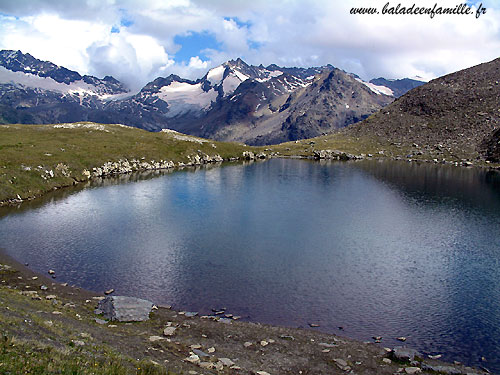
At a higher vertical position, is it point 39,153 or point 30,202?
point 39,153

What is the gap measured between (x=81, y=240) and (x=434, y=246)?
5854 cm

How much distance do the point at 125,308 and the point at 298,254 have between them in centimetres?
2858

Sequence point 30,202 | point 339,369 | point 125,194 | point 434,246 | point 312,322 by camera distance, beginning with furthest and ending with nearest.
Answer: point 125,194
point 30,202
point 434,246
point 312,322
point 339,369

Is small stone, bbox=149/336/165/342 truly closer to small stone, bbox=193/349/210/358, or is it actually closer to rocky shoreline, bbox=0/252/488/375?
rocky shoreline, bbox=0/252/488/375

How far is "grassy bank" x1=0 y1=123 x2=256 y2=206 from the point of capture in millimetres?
101625

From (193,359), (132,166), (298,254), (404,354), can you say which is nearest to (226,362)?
(193,359)

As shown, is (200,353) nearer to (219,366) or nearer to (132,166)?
(219,366)

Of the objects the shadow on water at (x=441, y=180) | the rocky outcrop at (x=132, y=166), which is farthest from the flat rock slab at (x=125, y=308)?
the rocky outcrop at (x=132, y=166)

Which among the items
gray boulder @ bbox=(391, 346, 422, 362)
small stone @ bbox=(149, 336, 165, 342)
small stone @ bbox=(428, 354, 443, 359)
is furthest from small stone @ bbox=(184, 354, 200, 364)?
small stone @ bbox=(428, 354, 443, 359)

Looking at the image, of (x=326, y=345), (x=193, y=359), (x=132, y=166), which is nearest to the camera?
(x=193, y=359)

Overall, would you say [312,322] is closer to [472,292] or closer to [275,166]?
[472,292]

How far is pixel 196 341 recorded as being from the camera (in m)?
35.5

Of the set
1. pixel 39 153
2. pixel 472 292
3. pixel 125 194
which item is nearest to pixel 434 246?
pixel 472 292

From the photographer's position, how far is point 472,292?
47781 millimetres
